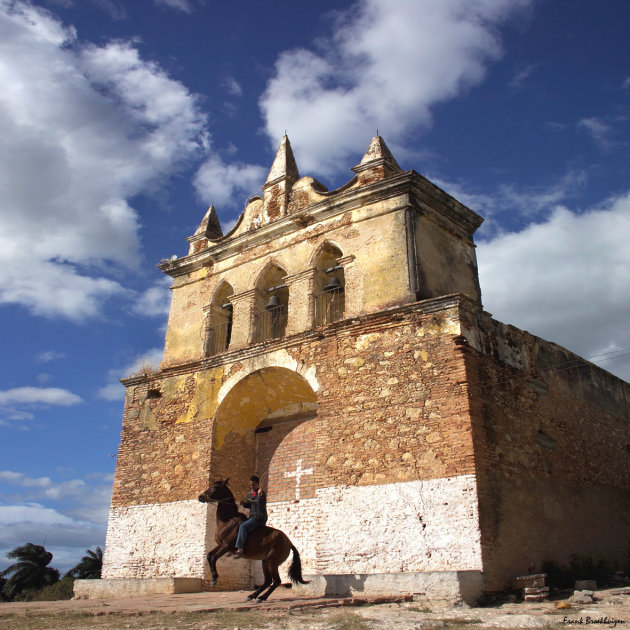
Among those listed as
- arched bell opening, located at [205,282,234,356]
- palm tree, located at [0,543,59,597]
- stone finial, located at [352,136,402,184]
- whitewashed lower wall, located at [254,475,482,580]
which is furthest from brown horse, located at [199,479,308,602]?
palm tree, located at [0,543,59,597]

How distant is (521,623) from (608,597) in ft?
7.75

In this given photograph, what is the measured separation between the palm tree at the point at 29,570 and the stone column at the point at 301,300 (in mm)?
28379

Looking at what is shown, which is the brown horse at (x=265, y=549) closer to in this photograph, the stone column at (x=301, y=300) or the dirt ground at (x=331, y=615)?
the dirt ground at (x=331, y=615)

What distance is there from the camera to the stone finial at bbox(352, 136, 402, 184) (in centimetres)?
1298

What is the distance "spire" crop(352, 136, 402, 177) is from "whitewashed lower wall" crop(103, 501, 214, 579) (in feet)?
24.9

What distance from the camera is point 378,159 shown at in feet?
42.8

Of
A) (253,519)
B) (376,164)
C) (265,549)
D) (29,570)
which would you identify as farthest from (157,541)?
(29,570)

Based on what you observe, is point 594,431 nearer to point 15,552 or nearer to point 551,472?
point 551,472

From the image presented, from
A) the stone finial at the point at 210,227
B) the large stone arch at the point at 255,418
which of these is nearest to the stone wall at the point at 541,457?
the large stone arch at the point at 255,418

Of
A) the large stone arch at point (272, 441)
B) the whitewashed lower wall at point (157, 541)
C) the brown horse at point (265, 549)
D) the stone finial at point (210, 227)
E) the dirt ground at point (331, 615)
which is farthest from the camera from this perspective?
the stone finial at point (210, 227)

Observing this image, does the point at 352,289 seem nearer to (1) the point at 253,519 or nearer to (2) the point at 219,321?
(2) the point at 219,321

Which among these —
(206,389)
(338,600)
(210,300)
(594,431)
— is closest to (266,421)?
(206,389)

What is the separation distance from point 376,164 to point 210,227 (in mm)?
5370

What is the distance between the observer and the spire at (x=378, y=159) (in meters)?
13.0
